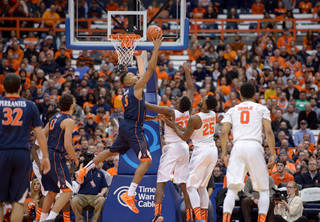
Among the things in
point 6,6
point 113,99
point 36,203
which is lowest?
point 36,203

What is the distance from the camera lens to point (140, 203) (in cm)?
1025

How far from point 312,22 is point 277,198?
1475cm

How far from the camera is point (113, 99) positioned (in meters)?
18.3

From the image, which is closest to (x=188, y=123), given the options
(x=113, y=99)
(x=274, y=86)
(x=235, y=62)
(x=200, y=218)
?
(x=200, y=218)

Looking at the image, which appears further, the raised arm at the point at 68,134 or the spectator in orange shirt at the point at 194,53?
the spectator in orange shirt at the point at 194,53

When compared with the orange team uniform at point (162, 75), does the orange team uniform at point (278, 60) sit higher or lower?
higher

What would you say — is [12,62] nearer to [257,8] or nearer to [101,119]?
[101,119]

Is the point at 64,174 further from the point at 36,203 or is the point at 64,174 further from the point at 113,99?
the point at 113,99

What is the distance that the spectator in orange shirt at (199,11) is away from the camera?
2442cm

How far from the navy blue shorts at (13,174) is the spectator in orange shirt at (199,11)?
17921mm

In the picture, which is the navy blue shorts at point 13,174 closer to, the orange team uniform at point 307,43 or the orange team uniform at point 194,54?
the orange team uniform at point 194,54

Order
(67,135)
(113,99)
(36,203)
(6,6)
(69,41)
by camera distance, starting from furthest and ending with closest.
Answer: (6,6), (113,99), (36,203), (69,41), (67,135)

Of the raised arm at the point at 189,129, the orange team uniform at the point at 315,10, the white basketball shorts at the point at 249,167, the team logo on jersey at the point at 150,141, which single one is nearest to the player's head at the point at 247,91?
the white basketball shorts at the point at 249,167

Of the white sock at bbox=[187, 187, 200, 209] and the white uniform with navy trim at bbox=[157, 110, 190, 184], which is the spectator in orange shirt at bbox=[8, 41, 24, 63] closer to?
the white uniform with navy trim at bbox=[157, 110, 190, 184]
